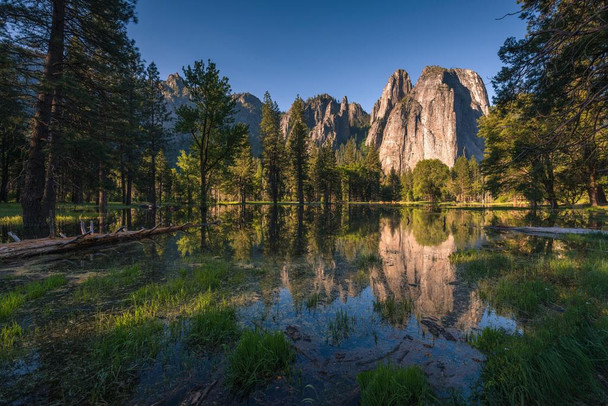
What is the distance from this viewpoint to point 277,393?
3068 millimetres

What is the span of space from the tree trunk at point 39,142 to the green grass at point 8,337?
35.7ft

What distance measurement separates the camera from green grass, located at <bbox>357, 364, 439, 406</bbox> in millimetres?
2732

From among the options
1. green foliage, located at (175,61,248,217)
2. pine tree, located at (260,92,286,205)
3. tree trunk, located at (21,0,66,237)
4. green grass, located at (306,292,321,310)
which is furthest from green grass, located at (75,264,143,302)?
pine tree, located at (260,92,286,205)

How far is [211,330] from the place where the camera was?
439cm

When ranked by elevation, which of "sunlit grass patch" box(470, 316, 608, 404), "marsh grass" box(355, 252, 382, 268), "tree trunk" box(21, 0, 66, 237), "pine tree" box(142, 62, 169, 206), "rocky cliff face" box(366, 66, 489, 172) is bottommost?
"marsh grass" box(355, 252, 382, 268)

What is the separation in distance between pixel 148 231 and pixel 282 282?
10.3m

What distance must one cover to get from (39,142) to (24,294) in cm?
1066

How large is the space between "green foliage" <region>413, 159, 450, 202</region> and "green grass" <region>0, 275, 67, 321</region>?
325ft

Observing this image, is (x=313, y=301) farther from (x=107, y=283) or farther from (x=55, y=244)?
(x=55, y=244)

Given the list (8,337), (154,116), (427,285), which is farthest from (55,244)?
(154,116)

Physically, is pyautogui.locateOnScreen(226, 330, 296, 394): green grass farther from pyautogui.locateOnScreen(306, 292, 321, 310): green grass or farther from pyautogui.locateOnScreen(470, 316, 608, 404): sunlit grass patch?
pyautogui.locateOnScreen(470, 316, 608, 404): sunlit grass patch

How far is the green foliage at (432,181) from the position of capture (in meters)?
91.7

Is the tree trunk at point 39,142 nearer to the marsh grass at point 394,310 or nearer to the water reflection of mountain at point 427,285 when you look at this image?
the marsh grass at point 394,310

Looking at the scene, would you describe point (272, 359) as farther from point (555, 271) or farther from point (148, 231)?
point (148, 231)
